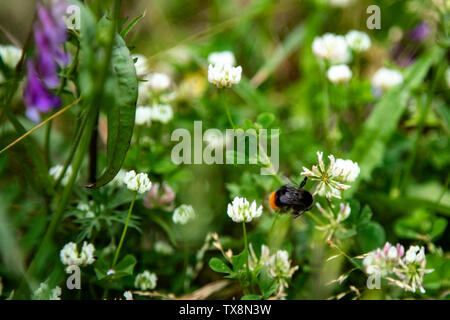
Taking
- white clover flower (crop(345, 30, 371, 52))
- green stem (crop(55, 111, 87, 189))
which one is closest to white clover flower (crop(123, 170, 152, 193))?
green stem (crop(55, 111, 87, 189))

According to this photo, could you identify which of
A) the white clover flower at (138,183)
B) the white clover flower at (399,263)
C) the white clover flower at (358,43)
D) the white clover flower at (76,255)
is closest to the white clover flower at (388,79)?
the white clover flower at (358,43)

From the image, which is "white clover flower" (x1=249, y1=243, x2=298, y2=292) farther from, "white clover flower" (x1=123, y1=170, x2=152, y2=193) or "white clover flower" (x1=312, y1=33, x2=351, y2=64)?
"white clover flower" (x1=312, y1=33, x2=351, y2=64)

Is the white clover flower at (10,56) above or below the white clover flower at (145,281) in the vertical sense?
above

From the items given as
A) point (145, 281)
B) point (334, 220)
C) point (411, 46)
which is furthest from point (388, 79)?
point (145, 281)

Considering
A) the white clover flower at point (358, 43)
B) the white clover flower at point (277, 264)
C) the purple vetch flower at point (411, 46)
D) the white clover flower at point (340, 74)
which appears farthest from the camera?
the purple vetch flower at point (411, 46)

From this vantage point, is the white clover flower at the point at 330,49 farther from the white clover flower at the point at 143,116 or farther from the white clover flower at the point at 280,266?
the white clover flower at the point at 280,266
